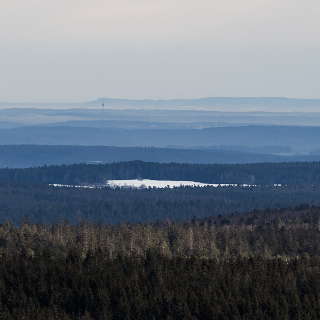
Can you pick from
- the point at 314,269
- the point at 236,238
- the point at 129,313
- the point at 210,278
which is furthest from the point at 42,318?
the point at 236,238

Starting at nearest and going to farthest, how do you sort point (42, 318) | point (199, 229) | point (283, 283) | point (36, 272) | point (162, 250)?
point (42, 318)
point (283, 283)
point (36, 272)
point (162, 250)
point (199, 229)

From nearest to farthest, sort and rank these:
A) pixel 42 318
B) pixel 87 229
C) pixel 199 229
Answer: pixel 42 318 < pixel 87 229 < pixel 199 229

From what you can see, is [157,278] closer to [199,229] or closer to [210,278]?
[210,278]

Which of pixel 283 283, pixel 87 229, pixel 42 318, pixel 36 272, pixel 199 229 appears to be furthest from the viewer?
pixel 199 229

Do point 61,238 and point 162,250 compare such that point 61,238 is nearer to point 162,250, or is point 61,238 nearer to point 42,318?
point 162,250

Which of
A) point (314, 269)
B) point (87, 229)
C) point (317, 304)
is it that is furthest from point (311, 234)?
point (317, 304)

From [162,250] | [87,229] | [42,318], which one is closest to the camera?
[42,318]

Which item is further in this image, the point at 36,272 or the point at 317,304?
the point at 36,272

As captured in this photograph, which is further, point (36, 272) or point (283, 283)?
point (36, 272)
